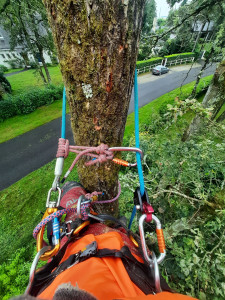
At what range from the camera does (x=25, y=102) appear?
931cm

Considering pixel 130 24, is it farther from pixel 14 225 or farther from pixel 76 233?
pixel 14 225

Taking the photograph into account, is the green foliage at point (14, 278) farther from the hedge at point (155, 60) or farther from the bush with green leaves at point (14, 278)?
the hedge at point (155, 60)

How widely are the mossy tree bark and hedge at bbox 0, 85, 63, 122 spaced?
395 inches

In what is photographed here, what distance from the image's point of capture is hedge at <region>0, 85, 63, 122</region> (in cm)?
890

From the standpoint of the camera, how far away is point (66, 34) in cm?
69

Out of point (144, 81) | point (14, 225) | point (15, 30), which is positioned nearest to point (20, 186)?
point (14, 225)

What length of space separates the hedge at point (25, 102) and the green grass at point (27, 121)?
0.30 metres

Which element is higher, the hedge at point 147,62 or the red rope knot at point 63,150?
the red rope knot at point 63,150

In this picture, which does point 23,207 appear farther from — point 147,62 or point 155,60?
point 155,60

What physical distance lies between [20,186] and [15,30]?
11.1 m

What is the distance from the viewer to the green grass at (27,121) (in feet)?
25.8

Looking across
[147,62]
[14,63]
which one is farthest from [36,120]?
[14,63]

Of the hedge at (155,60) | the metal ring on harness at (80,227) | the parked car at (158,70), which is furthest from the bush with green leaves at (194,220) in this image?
the hedge at (155,60)

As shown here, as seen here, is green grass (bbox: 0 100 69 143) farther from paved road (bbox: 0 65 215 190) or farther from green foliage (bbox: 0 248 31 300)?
green foliage (bbox: 0 248 31 300)
